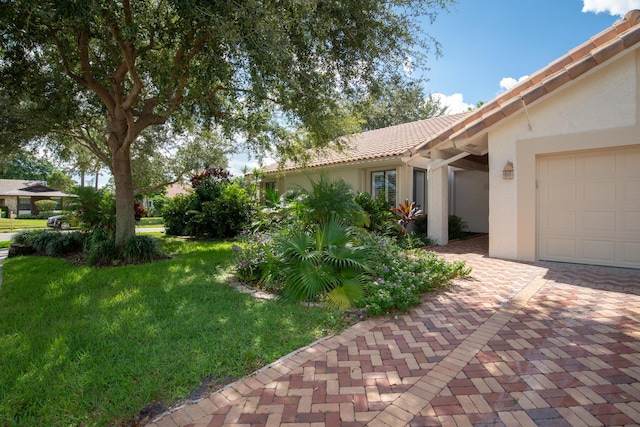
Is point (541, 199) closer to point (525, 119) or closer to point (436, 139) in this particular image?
point (525, 119)

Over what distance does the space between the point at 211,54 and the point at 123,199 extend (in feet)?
16.9

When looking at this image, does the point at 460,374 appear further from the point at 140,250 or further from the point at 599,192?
the point at 140,250

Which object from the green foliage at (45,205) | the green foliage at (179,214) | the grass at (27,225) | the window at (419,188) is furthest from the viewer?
the green foliage at (45,205)

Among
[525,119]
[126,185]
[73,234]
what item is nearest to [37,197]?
[73,234]

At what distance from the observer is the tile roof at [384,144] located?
12039 millimetres

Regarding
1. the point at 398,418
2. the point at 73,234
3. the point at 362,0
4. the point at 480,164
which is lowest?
the point at 398,418

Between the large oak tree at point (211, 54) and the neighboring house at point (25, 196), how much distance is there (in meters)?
41.5

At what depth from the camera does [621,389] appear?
2.76 metres

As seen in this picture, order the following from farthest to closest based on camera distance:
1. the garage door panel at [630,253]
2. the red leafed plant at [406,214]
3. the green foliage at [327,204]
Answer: the red leafed plant at [406,214]
the garage door panel at [630,253]
the green foliage at [327,204]

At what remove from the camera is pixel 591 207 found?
286 inches

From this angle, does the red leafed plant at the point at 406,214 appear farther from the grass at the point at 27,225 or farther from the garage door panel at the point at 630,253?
the grass at the point at 27,225

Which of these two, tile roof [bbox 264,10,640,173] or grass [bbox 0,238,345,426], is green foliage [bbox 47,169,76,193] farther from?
tile roof [bbox 264,10,640,173]

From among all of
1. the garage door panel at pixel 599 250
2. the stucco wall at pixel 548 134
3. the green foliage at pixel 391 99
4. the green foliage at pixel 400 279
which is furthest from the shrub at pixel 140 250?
the garage door panel at pixel 599 250

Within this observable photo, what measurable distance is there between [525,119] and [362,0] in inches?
188
